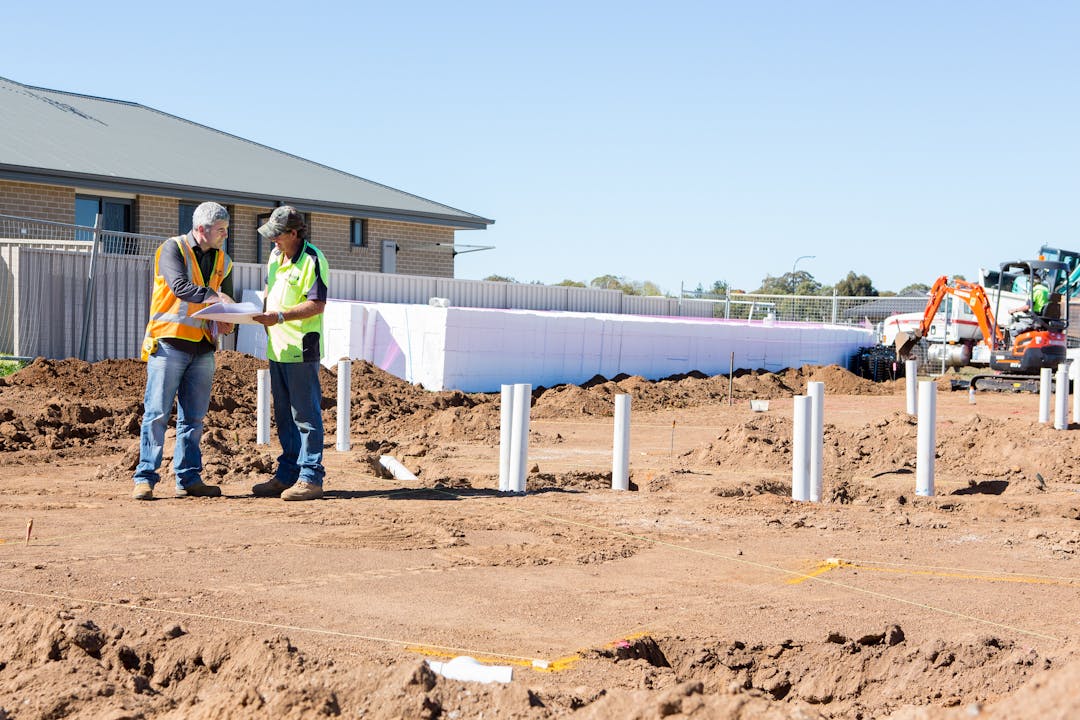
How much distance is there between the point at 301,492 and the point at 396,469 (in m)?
1.86

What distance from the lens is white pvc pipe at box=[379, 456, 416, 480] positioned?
32.3 feet

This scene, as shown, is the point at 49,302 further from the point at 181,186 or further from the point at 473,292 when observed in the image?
the point at 473,292

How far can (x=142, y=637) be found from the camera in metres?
4.36

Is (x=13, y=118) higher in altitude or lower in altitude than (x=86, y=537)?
higher

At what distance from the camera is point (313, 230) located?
2931 cm

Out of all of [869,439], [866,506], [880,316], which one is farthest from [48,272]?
[880,316]

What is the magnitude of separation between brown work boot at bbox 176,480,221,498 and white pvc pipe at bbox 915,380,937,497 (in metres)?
5.55

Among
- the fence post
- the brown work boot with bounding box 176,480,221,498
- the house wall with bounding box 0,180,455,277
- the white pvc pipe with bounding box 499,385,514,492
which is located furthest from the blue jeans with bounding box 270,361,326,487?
the house wall with bounding box 0,180,455,277

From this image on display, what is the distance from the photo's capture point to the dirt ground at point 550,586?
12.5 feet

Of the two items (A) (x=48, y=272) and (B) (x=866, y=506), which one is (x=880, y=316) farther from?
(B) (x=866, y=506)

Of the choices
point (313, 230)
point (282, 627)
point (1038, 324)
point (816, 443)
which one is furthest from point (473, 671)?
point (313, 230)

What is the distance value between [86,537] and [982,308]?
20.8 m

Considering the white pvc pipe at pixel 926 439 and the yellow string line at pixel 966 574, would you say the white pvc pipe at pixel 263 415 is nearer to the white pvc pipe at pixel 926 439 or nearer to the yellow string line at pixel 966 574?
the white pvc pipe at pixel 926 439

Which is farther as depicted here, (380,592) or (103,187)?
(103,187)
